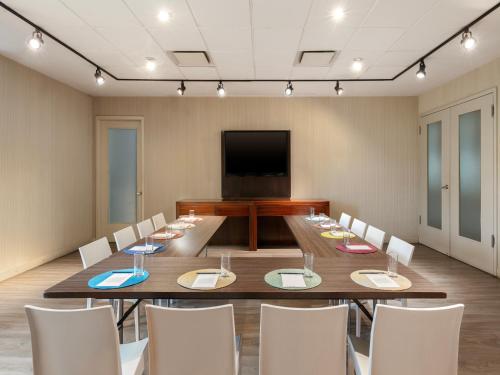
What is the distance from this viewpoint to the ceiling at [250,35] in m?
2.67

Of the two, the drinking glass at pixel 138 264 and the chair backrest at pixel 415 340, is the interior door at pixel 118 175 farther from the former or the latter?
the chair backrest at pixel 415 340

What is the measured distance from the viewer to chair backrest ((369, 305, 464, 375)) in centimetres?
127

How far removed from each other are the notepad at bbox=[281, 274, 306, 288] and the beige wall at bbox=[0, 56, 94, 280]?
12.7 feet

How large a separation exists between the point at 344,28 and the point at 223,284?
2760mm

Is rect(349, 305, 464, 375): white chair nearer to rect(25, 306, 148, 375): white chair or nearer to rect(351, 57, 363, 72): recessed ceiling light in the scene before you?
rect(25, 306, 148, 375): white chair

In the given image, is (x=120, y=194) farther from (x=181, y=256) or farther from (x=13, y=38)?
(x=181, y=256)

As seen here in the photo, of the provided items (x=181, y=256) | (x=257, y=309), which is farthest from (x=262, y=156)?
(x=181, y=256)

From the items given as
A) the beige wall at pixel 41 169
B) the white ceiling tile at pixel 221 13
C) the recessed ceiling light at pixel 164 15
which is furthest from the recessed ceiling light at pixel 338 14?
the beige wall at pixel 41 169

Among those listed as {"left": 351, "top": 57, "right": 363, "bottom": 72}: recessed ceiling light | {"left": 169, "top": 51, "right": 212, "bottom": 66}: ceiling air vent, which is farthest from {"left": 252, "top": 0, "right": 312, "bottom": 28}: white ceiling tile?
{"left": 351, "top": 57, "right": 363, "bottom": 72}: recessed ceiling light

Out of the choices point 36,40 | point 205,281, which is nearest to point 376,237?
point 205,281

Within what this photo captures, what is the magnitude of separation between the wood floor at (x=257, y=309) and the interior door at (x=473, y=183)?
0.31 meters

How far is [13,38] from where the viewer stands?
10.7ft

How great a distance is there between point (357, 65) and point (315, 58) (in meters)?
0.65

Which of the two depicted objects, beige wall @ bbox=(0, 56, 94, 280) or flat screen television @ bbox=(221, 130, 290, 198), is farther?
flat screen television @ bbox=(221, 130, 290, 198)
